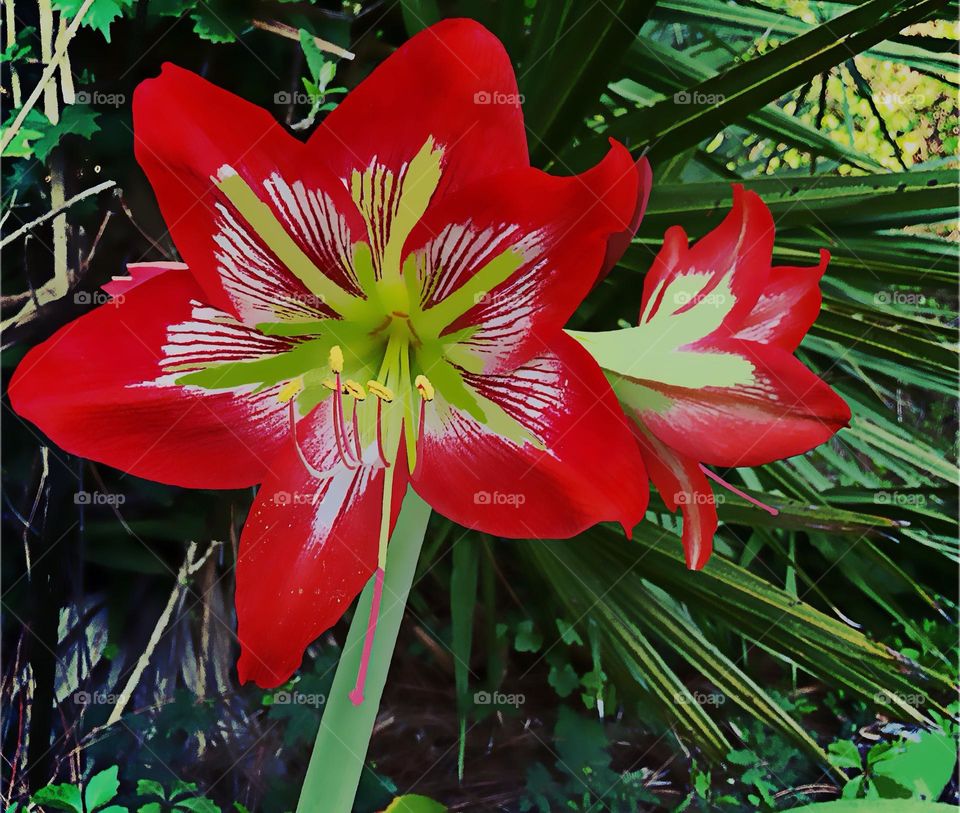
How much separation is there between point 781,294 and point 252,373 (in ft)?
0.99

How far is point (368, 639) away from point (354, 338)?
0.49ft

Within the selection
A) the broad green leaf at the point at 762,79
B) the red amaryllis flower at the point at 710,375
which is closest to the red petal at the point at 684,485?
the red amaryllis flower at the point at 710,375

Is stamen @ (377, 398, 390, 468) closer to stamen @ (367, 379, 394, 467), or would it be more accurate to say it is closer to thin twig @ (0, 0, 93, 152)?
stamen @ (367, 379, 394, 467)

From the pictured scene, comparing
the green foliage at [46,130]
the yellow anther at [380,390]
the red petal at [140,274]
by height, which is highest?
the green foliage at [46,130]

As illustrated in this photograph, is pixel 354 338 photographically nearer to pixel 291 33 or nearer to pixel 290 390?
pixel 290 390

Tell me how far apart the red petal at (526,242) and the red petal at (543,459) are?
0.02 meters

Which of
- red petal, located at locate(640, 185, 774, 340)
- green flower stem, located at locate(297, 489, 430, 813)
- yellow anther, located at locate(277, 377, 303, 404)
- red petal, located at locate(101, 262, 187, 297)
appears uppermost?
red petal, located at locate(640, 185, 774, 340)

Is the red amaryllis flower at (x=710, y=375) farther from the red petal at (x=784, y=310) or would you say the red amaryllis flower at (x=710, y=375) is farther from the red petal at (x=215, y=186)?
the red petal at (x=215, y=186)

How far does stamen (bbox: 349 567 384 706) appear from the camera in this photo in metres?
0.39

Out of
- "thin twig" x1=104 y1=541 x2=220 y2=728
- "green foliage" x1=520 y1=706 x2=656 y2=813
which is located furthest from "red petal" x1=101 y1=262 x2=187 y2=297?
"green foliage" x1=520 y1=706 x2=656 y2=813

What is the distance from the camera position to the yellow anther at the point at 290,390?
1.33 feet

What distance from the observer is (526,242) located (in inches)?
14.7

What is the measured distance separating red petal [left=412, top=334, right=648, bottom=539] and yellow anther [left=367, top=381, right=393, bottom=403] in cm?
3

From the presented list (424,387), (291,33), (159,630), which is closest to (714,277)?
(424,387)
